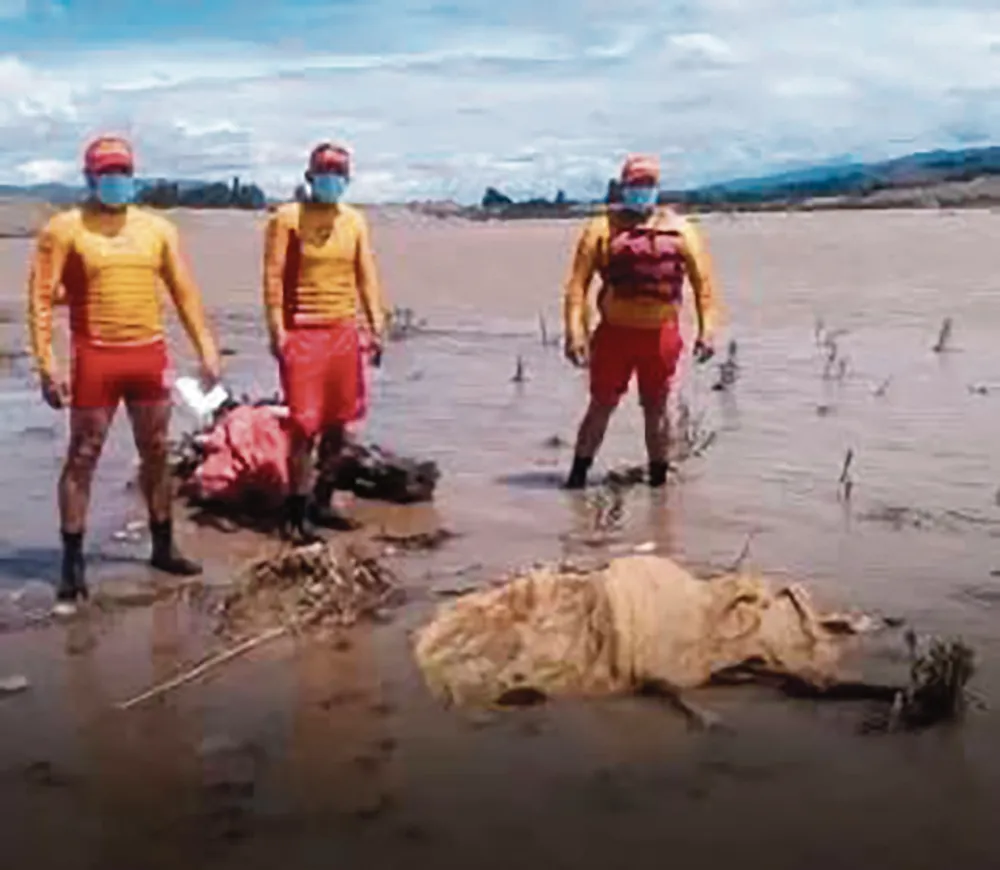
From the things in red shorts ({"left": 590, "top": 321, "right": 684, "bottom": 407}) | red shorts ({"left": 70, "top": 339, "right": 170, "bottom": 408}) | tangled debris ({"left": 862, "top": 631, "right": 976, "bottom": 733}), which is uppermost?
red shorts ({"left": 70, "top": 339, "right": 170, "bottom": 408})

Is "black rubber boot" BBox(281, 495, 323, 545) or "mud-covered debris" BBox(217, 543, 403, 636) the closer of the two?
"mud-covered debris" BBox(217, 543, 403, 636)

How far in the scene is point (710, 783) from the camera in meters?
5.65

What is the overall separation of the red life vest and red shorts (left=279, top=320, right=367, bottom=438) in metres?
1.61

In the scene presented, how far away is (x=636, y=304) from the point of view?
1024 centimetres

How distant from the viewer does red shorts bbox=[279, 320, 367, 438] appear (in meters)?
9.05

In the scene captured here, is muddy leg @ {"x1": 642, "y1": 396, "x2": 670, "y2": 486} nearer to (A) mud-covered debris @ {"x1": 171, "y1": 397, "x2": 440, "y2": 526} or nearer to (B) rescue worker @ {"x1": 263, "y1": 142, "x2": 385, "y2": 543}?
(A) mud-covered debris @ {"x1": 171, "y1": 397, "x2": 440, "y2": 526}

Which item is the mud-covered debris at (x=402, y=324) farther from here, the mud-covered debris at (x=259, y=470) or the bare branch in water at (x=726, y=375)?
the mud-covered debris at (x=259, y=470)

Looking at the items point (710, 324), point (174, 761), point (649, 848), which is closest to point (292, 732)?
point (174, 761)

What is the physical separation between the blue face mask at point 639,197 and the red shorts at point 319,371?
169 cm

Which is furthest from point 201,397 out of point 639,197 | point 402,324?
point 402,324

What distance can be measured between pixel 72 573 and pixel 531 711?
2.58m

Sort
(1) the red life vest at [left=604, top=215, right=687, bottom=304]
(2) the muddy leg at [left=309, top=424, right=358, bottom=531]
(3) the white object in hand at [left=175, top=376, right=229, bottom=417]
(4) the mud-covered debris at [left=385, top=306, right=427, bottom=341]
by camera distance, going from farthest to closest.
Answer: (4) the mud-covered debris at [left=385, top=306, right=427, bottom=341], (3) the white object in hand at [left=175, top=376, right=229, bottom=417], (1) the red life vest at [left=604, top=215, right=687, bottom=304], (2) the muddy leg at [left=309, top=424, right=358, bottom=531]

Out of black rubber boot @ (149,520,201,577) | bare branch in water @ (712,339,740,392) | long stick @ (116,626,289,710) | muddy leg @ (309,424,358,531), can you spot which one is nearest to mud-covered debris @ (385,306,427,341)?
bare branch in water @ (712,339,740,392)

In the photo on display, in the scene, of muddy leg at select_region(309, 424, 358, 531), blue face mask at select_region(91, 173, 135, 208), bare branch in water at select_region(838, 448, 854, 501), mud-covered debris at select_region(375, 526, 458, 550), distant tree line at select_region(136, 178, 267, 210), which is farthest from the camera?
distant tree line at select_region(136, 178, 267, 210)
